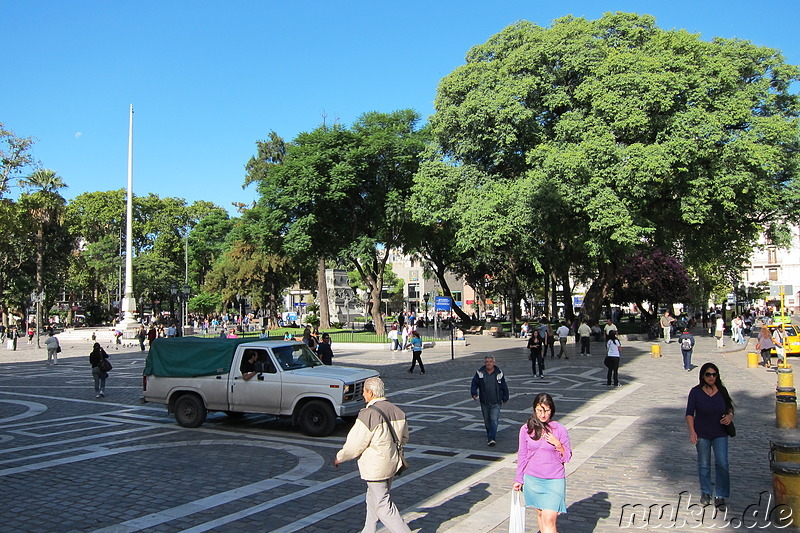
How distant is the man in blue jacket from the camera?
1093 centimetres

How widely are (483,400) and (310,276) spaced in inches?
2332

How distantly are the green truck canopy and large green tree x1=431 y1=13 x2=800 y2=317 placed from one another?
2100 cm

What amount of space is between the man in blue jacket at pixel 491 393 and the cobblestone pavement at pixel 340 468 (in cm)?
41

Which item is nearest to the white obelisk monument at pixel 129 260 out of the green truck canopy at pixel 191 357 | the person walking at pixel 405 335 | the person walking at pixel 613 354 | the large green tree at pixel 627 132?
the person walking at pixel 405 335

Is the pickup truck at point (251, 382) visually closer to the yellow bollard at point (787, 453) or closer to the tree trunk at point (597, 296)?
the yellow bollard at point (787, 453)

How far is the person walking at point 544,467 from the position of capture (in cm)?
553

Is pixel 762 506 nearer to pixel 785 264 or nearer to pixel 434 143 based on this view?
pixel 434 143

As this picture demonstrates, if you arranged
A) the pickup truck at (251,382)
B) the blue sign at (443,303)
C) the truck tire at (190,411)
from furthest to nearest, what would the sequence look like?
the blue sign at (443,303) < the truck tire at (190,411) < the pickup truck at (251,382)

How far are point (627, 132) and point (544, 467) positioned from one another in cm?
2818

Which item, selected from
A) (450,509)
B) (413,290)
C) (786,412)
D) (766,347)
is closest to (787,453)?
Answer: (450,509)

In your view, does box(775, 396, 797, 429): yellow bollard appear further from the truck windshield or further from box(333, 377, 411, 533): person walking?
box(333, 377, 411, 533): person walking

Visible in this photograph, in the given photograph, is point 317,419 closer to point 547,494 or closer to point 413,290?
point 547,494

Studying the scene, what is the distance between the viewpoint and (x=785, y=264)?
93.2m

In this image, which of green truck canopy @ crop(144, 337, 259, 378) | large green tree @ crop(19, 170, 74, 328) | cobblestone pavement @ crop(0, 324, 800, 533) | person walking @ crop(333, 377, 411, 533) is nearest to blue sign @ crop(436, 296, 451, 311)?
cobblestone pavement @ crop(0, 324, 800, 533)
